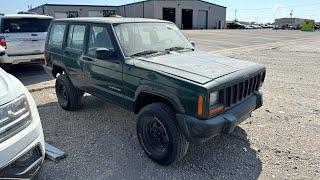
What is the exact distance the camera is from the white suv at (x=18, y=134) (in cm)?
261

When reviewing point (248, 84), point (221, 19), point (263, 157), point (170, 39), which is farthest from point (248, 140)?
point (221, 19)

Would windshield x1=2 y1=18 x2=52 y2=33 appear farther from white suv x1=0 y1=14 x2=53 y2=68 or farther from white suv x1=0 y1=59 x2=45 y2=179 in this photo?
white suv x1=0 y1=59 x2=45 y2=179

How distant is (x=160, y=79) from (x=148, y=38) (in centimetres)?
124

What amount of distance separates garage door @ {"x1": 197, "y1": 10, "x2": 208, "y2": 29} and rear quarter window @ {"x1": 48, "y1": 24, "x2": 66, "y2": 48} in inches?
2138

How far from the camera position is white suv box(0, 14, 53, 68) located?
850cm

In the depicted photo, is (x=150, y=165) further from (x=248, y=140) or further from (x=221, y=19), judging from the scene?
(x=221, y=19)

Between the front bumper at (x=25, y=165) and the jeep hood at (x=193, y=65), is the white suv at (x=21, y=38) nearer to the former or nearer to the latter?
the jeep hood at (x=193, y=65)

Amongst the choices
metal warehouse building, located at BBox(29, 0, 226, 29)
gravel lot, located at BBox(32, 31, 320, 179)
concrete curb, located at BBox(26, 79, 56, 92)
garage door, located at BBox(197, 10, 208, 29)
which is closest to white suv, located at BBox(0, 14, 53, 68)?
concrete curb, located at BBox(26, 79, 56, 92)

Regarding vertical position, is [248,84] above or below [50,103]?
above

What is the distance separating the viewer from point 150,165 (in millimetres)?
3961

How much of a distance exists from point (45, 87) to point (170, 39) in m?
4.14

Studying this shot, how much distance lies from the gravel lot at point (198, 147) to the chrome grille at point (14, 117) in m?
1.12

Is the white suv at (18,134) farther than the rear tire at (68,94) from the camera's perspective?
No

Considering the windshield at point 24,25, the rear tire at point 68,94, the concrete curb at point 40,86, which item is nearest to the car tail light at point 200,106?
the rear tire at point 68,94
